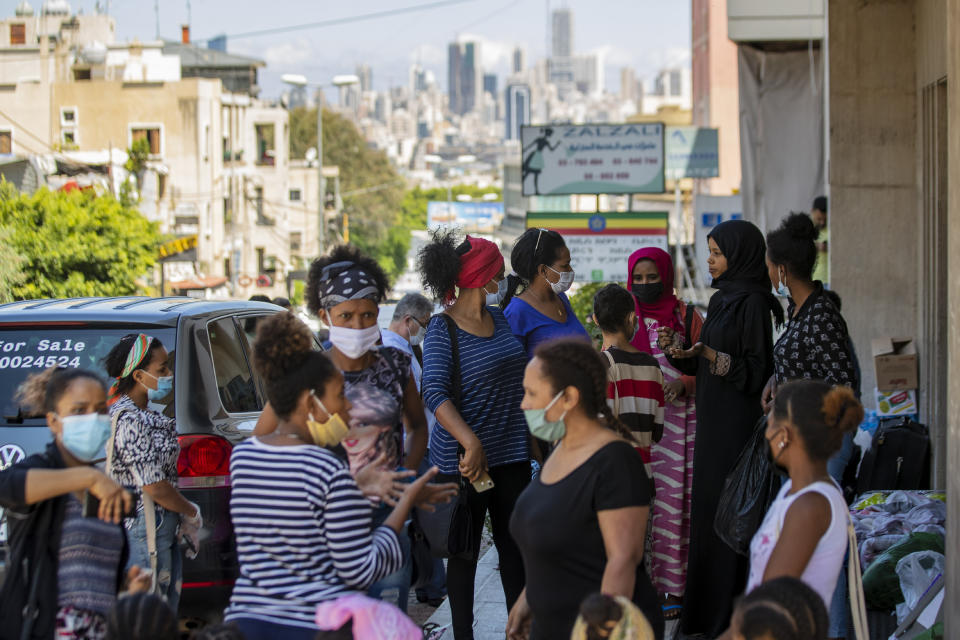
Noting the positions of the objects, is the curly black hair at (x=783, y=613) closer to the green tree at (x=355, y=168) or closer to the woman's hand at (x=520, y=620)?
the woman's hand at (x=520, y=620)

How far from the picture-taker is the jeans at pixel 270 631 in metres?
3.32

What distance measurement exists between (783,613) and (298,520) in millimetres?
1331

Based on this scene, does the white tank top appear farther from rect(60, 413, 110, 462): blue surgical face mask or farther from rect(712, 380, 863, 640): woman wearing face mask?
rect(60, 413, 110, 462): blue surgical face mask

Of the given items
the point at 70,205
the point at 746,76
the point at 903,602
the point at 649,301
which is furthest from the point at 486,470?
the point at 70,205

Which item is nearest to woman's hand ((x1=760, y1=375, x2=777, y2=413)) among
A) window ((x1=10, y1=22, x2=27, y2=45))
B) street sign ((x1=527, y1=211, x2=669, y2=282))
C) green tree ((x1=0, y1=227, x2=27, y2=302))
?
street sign ((x1=527, y1=211, x2=669, y2=282))

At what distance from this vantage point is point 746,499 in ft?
15.8

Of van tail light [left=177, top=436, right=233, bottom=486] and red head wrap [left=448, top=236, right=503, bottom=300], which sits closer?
red head wrap [left=448, top=236, right=503, bottom=300]

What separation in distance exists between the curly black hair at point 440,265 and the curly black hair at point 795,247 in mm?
1487

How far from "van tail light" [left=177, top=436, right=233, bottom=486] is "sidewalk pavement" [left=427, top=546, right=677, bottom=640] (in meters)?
1.26

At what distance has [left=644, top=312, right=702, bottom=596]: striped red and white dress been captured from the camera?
5.66 metres

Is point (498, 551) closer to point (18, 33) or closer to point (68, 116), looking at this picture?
point (68, 116)

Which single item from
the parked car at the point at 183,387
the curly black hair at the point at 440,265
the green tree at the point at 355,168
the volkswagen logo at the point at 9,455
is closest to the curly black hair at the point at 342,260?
the curly black hair at the point at 440,265

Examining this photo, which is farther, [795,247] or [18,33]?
[18,33]

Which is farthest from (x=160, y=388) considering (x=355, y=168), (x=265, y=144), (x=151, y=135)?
(x=355, y=168)
